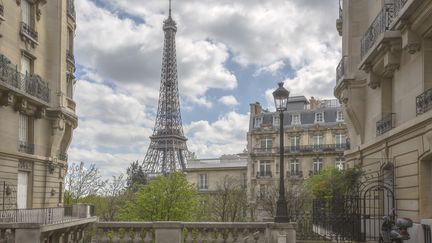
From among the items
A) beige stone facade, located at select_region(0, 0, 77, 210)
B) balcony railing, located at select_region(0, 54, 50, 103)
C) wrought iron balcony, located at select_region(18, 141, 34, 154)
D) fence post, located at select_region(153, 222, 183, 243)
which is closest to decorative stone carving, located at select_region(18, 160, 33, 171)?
beige stone facade, located at select_region(0, 0, 77, 210)

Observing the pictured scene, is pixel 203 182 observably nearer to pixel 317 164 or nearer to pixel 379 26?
pixel 317 164

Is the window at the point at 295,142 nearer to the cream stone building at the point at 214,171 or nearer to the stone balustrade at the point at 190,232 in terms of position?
the cream stone building at the point at 214,171

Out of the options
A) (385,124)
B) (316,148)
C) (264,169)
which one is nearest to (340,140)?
(316,148)

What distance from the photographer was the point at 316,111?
64562mm

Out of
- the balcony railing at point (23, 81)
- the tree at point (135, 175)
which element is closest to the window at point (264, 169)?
the tree at point (135, 175)

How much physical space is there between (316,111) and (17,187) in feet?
150

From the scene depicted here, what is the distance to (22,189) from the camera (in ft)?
84.0

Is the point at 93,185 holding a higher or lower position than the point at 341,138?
lower

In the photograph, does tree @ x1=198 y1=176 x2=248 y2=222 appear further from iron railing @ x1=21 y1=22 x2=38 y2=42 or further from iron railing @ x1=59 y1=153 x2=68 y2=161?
iron railing @ x1=21 y1=22 x2=38 y2=42

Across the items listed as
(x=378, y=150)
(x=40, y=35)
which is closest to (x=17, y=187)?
(x=40, y=35)

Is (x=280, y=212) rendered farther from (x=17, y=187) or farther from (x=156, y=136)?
(x=156, y=136)

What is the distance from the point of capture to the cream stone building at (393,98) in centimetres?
1336

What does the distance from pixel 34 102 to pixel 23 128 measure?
1431mm

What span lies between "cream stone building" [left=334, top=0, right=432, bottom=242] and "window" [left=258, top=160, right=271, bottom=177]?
42513mm
